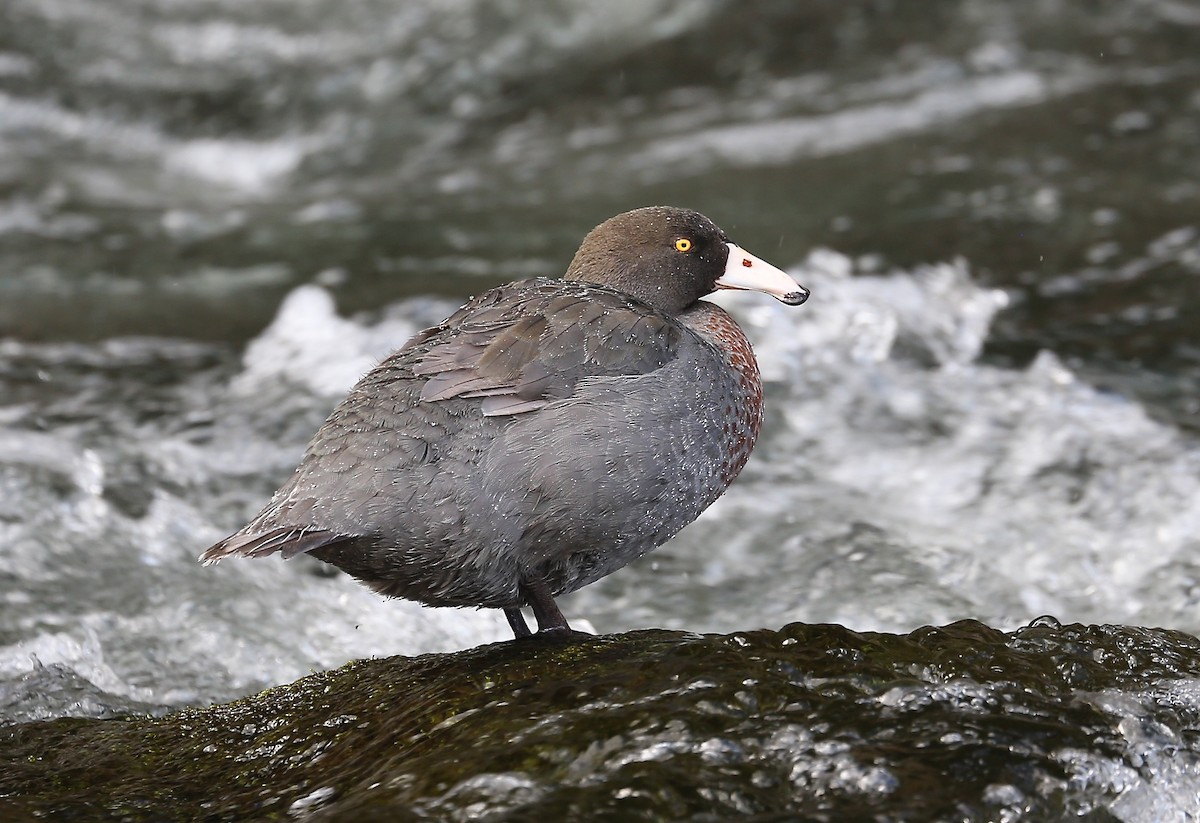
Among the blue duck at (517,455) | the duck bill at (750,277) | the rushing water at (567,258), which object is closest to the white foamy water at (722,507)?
the rushing water at (567,258)

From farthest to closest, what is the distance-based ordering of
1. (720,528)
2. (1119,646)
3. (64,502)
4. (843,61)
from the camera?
(843,61), (720,528), (64,502), (1119,646)

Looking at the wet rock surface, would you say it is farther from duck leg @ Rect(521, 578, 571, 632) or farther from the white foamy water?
the white foamy water

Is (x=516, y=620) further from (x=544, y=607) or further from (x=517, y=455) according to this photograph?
(x=517, y=455)

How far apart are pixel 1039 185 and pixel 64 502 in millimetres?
6629

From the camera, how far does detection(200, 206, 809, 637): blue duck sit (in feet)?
11.3

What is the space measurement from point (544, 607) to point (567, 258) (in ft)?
16.6

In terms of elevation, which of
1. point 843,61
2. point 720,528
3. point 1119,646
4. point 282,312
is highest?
point 843,61

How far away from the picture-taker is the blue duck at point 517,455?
136 inches

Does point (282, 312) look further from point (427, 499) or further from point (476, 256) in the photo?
point (427, 499)

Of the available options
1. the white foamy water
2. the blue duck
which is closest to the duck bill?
the blue duck

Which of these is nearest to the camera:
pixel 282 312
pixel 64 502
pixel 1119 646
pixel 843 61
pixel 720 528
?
pixel 1119 646

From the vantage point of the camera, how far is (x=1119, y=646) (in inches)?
134

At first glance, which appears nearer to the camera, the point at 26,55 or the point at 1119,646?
the point at 1119,646

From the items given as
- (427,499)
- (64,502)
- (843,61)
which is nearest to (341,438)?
(427,499)
